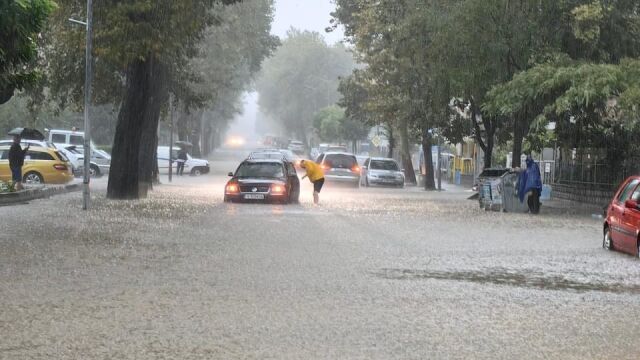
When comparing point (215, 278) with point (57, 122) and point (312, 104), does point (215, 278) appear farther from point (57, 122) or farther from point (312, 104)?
→ point (312, 104)

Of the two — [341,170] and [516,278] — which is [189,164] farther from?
[516,278]

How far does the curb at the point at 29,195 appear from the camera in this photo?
28.3 meters

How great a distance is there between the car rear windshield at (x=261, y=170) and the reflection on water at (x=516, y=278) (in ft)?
56.6

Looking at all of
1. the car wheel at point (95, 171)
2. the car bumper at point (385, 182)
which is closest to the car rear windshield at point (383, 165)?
the car bumper at point (385, 182)

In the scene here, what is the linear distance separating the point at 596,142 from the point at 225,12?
30.3m

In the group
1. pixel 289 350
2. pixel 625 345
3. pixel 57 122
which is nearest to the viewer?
pixel 289 350

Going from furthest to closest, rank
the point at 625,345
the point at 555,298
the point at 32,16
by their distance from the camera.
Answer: the point at 32,16 → the point at 555,298 → the point at 625,345

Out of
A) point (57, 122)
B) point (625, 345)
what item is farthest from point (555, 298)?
point (57, 122)

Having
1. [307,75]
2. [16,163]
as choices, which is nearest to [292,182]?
[16,163]

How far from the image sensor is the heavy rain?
9.24m

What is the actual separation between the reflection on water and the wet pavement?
0.09 feet

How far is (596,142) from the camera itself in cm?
3478

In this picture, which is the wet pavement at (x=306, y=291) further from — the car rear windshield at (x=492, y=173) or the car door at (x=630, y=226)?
the car rear windshield at (x=492, y=173)

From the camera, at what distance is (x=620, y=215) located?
17.8 m
